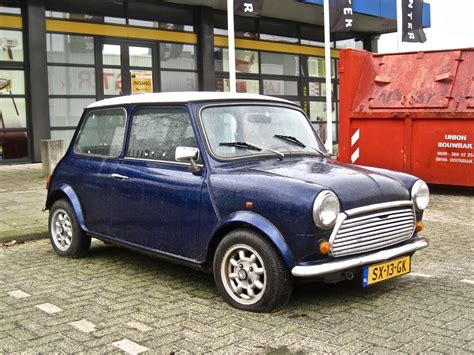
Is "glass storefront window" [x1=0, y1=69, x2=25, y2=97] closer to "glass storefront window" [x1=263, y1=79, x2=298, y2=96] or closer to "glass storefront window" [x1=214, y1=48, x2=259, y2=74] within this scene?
"glass storefront window" [x1=214, y1=48, x2=259, y2=74]

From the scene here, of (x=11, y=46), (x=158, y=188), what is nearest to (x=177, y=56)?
(x=11, y=46)

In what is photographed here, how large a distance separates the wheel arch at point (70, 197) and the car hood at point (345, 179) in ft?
7.15

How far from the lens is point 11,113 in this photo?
1382 centimetres

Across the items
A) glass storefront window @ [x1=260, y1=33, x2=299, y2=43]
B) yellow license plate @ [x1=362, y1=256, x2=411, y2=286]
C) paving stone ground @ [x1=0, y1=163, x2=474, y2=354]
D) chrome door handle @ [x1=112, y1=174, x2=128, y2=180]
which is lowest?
paving stone ground @ [x1=0, y1=163, x2=474, y2=354]

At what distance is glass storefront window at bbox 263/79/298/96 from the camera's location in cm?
1909

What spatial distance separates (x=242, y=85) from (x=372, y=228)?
1465 centimetres

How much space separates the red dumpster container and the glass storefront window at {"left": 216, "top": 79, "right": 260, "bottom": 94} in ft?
23.9

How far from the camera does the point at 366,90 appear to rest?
35.7 ft

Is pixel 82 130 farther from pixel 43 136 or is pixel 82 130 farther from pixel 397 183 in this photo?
pixel 43 136

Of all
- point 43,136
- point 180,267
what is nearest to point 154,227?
point 180,267

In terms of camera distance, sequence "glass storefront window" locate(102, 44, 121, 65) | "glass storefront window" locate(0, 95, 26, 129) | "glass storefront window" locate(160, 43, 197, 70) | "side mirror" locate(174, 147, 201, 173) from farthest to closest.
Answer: "glass storefront window" locate(160, 43, 197, 70), "glass storefront window" locate(102, 44, 121, 65), "glass storefront window" locate(0, 95, 26, 129), "side mirror" locate(174, 147, 201, 173)

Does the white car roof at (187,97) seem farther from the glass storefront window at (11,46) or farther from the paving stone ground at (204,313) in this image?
the glass storefront window at (11,46)

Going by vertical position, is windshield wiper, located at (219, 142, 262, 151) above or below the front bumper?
above

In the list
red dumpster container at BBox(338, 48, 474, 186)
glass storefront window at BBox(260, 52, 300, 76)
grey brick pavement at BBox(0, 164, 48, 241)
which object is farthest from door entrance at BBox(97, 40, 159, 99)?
red dumpster container at BBox(338, 48, 474, 186)
